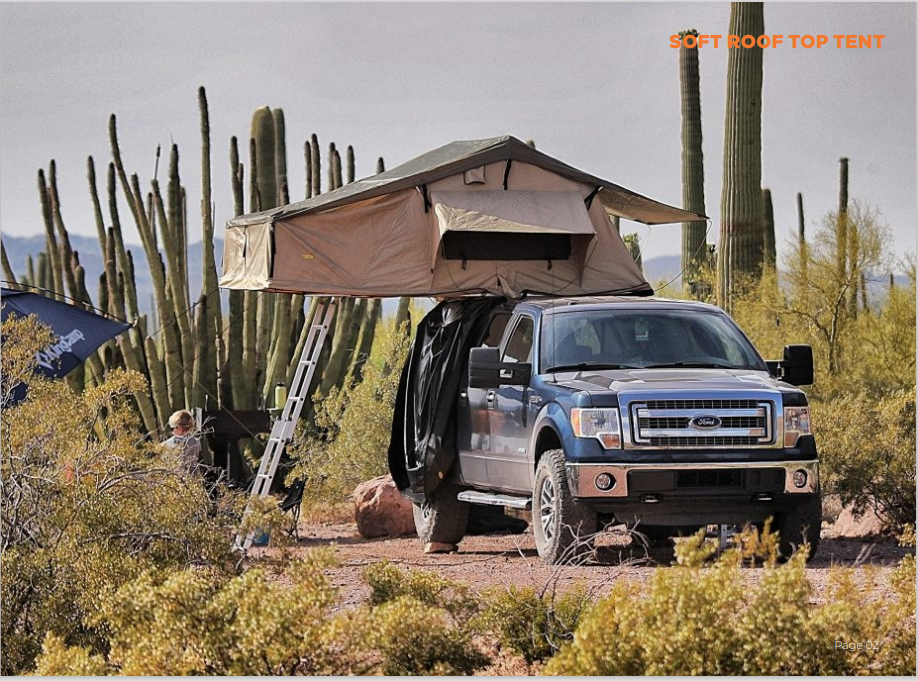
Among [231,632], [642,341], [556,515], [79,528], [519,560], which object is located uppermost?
[642,341]

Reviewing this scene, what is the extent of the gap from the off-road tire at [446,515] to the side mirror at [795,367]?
3.19 meters

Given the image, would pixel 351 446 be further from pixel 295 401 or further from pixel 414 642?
pixel 414 642

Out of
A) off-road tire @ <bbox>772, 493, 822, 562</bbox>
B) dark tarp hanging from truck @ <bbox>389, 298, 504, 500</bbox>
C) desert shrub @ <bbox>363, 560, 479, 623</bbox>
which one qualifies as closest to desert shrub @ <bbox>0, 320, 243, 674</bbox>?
desert shrub @ <bbox>363, 560, 479, 623</bbox>

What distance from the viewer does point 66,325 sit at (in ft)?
57.3

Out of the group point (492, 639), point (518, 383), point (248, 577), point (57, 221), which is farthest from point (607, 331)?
point (57, 221)

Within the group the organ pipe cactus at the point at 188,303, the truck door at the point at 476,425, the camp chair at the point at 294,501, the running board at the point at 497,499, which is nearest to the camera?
the running board at the point at 497,499

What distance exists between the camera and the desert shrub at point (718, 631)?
654 cm

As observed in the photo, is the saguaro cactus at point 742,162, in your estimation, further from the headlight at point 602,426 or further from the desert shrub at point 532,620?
the desert shrub at point 532,620

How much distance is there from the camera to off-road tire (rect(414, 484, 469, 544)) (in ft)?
43.8

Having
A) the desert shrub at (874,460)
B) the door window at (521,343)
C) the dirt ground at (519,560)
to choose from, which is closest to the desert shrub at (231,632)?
the dirt ground at (519,560)

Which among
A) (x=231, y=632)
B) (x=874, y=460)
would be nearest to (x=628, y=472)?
(x=874, y=460)

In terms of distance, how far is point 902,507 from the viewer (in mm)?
12977

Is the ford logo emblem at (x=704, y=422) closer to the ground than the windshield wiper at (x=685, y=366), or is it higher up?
closer to the ground

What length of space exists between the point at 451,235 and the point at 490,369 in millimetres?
2942
